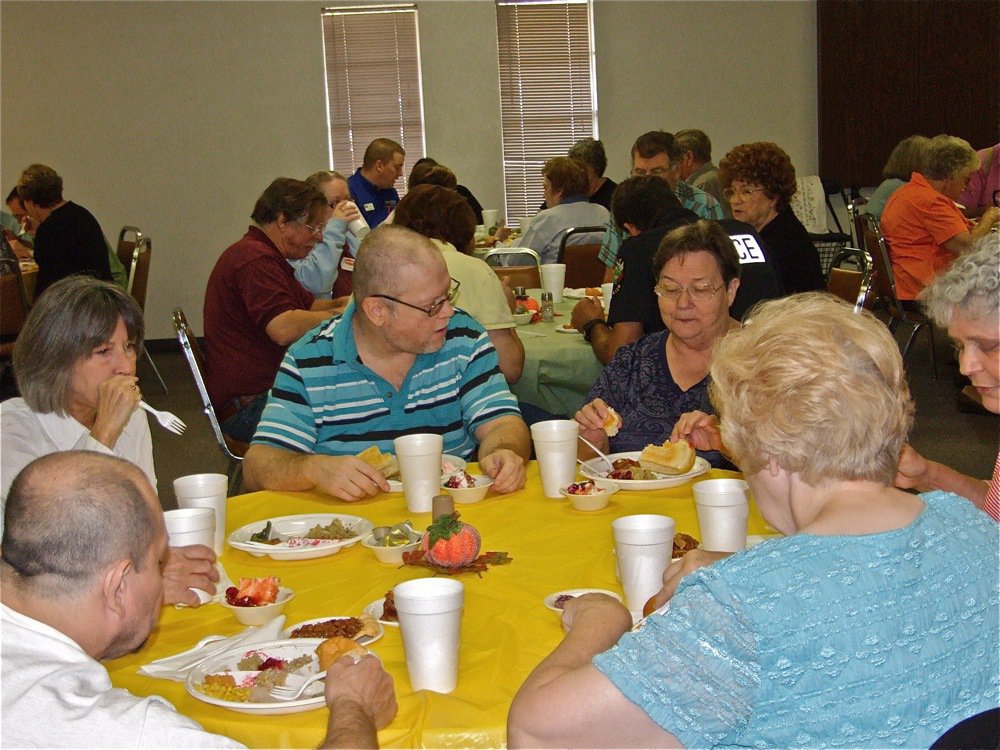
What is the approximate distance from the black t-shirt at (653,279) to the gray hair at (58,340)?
202cm

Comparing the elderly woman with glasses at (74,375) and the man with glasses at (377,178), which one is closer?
the elderly woman with glasses at (74,375)

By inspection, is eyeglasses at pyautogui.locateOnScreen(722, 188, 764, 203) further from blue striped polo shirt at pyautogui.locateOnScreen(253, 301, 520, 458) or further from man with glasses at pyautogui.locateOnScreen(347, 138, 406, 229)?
man with glasses at pyautogui.locateOnScreen(347, 138, 406, 229)

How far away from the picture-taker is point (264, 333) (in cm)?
449

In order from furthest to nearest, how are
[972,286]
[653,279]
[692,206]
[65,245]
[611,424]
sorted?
[65,245] < [692,206] < [653,279] < [611,424] < [972,286]

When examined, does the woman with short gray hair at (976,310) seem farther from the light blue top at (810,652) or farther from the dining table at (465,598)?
the light blue top at (810,652)

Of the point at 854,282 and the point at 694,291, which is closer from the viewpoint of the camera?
the point at 694,291

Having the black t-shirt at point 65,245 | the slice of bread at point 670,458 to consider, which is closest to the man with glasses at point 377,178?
the black t-shirt at point 65,245

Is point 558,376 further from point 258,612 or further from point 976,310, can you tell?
point 258,612

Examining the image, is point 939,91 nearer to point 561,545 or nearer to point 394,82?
point 394,82

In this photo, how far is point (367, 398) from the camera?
2.82m

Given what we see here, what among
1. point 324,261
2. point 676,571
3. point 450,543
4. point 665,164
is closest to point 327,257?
point 324,261

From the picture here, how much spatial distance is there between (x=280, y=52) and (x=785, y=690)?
8.94 metres

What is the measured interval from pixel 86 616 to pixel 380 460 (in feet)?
4.10

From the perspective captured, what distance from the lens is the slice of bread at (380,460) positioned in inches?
99.3
